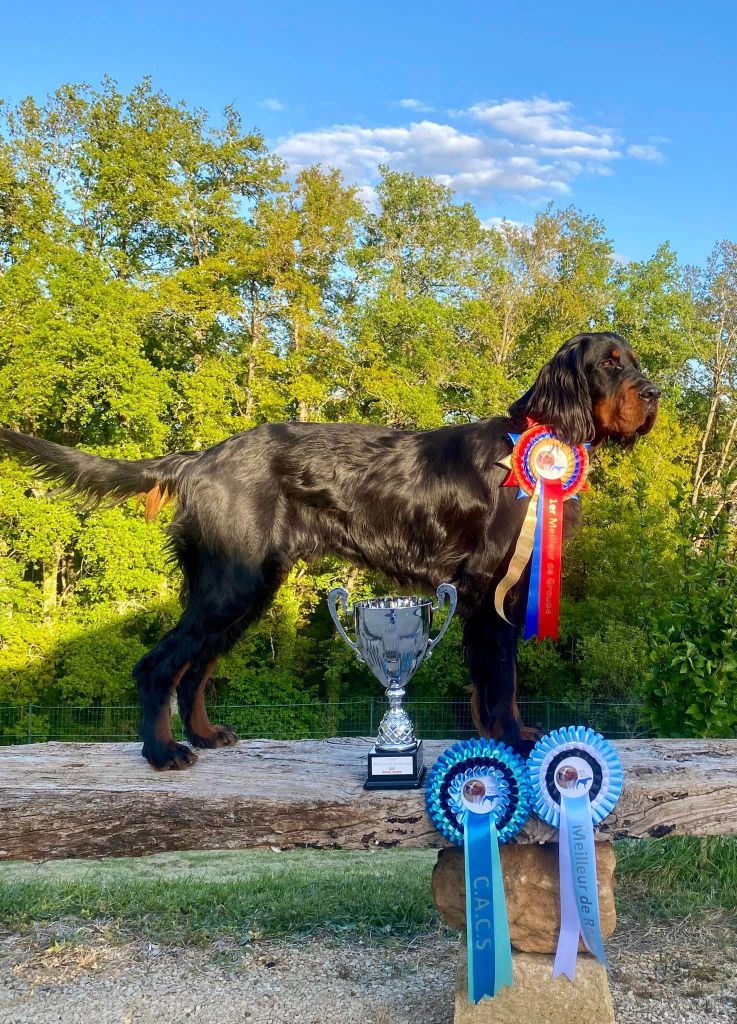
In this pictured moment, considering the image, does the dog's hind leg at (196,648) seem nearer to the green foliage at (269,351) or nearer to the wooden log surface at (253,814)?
the wooden log surface at (253,814)

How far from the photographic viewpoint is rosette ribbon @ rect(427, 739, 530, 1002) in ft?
8.09

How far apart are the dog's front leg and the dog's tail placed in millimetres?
1427

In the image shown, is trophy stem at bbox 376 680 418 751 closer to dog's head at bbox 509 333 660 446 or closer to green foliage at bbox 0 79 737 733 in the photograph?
dog's head at bbox 509 333 660 446

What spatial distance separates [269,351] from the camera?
18234 millimetres

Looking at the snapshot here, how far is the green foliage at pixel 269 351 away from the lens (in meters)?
15.4

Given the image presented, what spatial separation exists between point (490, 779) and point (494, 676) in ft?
2.42

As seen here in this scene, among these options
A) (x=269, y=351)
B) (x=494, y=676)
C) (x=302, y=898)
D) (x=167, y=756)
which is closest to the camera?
(x=167, y=756)

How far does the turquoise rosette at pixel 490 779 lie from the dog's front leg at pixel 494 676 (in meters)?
0.57

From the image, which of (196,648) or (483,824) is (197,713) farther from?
(483,824)

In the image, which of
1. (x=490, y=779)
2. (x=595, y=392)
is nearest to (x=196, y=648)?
(x=490, y=779)

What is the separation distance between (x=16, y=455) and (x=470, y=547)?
1953 millimetres

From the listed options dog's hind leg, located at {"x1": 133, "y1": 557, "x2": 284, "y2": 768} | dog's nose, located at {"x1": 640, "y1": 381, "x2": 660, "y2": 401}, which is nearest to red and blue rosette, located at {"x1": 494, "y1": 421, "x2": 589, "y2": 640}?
dog's nose, located at {"x1": 640, "y1": 381, "x2": 660, "y2": 401}

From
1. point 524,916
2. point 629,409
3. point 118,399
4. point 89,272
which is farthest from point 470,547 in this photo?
point 89,272

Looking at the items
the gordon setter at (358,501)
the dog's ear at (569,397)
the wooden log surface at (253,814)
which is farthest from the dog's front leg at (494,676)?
the dog's ear at (569,397)
